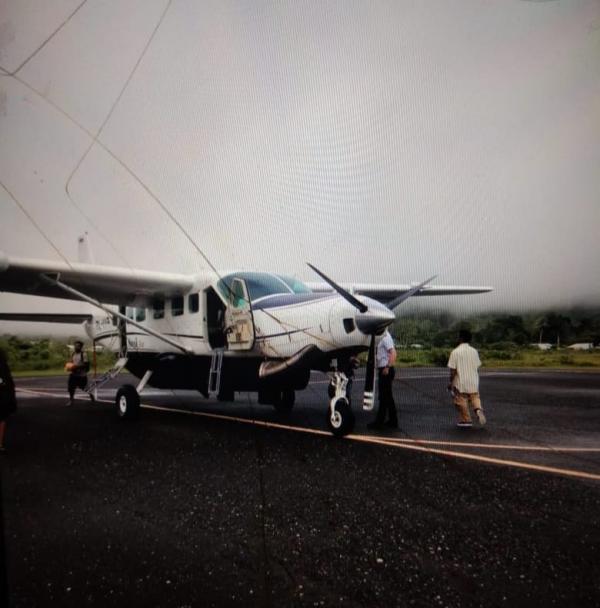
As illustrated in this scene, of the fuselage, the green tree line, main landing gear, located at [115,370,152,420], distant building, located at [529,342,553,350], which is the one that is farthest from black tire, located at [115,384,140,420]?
distant building, located at [529,342,553,350]

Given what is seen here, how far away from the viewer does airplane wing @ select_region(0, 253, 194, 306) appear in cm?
592

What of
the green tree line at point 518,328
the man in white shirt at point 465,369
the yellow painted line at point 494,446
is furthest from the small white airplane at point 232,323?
the man in white shirt at point 465,369

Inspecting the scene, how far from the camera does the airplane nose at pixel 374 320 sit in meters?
4.84

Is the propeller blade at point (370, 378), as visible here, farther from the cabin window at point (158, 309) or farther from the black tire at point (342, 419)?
the cabin window at point (158, 309)

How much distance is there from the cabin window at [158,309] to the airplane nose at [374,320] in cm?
490

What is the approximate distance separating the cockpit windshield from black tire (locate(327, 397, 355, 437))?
1961mm

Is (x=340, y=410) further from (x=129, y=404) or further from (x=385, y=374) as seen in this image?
(x=129, y=404)

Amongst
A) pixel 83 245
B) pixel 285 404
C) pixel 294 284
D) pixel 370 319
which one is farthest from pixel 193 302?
pixel 370 319

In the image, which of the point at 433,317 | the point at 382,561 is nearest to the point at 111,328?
the point at 433,317

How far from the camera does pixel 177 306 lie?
26.1 feet

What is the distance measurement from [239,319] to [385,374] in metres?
2.49

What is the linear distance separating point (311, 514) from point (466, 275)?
230cm

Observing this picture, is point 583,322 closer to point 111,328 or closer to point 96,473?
point 96,473

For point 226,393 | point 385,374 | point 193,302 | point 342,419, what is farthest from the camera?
point 193,302
